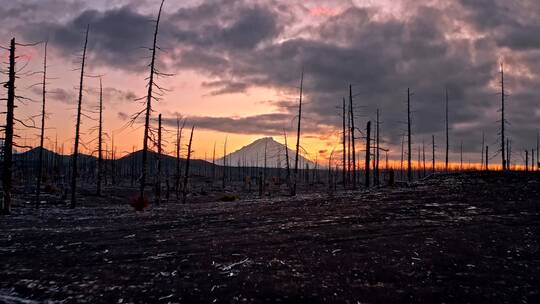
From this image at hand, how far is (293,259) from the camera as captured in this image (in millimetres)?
9742

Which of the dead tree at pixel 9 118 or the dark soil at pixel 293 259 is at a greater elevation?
the dead tree at pixel 9 118

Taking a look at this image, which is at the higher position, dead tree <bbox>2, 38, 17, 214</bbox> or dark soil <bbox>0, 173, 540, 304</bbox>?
dead tree <bbox>2, 38, 17, 214</bbox>

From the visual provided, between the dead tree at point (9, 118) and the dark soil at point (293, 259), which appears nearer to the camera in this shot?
the dark soil at point (293, 259)

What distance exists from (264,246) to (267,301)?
4.48 meters

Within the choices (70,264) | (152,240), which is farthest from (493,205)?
(70,264)

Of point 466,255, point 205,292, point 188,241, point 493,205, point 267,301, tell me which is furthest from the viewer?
point 493,205

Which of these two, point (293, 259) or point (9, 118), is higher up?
point (9, 118)

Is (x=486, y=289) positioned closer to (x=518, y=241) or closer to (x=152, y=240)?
(x=518, y=241)

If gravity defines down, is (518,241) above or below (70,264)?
above

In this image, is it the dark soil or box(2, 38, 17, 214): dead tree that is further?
box(2, 38, 17, 214): dead tree

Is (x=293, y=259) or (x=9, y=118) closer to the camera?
(x=293, y=259)

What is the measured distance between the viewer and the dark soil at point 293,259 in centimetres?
743

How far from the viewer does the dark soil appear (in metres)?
7.43

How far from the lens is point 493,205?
17719mm
